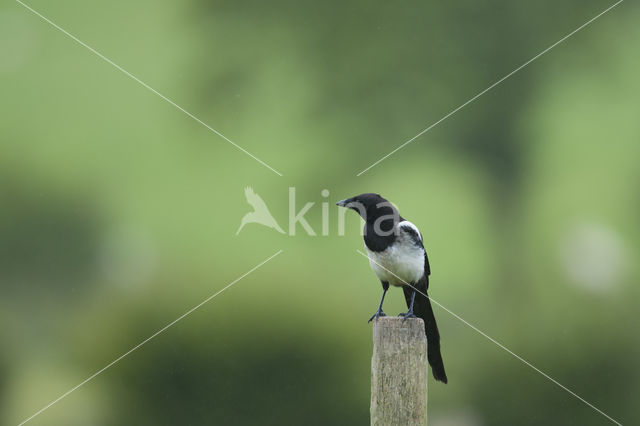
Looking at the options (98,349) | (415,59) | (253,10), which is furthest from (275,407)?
(253,10)

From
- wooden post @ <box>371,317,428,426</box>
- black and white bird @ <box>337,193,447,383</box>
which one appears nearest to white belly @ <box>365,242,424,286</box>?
black and white bird @ <box>337,193,447,383</box>

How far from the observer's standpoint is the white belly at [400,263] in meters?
2.94

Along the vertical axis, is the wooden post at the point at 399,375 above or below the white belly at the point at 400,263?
below

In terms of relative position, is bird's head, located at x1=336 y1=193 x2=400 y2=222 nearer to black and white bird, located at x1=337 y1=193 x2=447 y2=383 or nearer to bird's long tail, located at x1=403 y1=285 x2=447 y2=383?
black and white bird, located at x1=337 y1=193 x2=447 y2=383

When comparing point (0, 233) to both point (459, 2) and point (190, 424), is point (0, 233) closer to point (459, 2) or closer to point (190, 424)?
point (190, 424)

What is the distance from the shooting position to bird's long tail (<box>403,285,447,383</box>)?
2836 millimetres

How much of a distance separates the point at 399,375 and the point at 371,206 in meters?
1.10

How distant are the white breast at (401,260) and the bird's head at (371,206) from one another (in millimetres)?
85

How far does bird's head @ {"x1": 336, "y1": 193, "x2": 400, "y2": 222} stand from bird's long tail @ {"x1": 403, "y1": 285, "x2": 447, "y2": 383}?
0.34 m

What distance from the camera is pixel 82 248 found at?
21.0 feet
